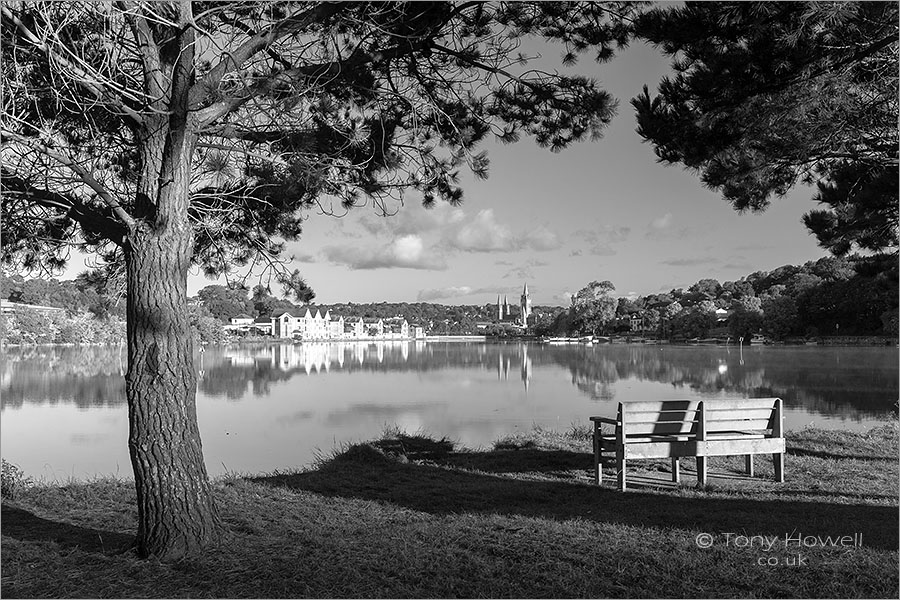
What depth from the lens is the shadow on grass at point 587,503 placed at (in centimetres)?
440

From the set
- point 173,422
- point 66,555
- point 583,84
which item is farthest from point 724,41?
point 66,555

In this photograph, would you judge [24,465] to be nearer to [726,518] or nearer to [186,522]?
[186,522]

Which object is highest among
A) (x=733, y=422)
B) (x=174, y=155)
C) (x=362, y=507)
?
(x=174, y=155)

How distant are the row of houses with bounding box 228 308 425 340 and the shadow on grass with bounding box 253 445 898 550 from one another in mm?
91308

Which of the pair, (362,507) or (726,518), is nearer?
(726,518)

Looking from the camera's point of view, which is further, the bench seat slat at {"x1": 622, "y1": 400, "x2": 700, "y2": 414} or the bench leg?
the bench leg

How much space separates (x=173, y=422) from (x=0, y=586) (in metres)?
1.08

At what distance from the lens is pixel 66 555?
13.1 feet

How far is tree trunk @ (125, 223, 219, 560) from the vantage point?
3945mm

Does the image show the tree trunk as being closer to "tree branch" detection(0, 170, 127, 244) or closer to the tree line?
"tree branch" detection(0, 170, 127, 244)

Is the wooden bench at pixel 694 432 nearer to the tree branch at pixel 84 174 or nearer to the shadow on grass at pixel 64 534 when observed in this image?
the shadow on grass at pixel 64 534

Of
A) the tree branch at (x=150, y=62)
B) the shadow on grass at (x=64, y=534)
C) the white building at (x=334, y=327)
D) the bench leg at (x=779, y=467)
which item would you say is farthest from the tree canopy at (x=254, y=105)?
the white building at (x=334, y=327)

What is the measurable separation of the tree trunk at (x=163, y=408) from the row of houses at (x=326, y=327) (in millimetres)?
93387

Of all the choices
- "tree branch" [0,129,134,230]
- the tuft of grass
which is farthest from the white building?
"tree branch" [0,129,134,230]
